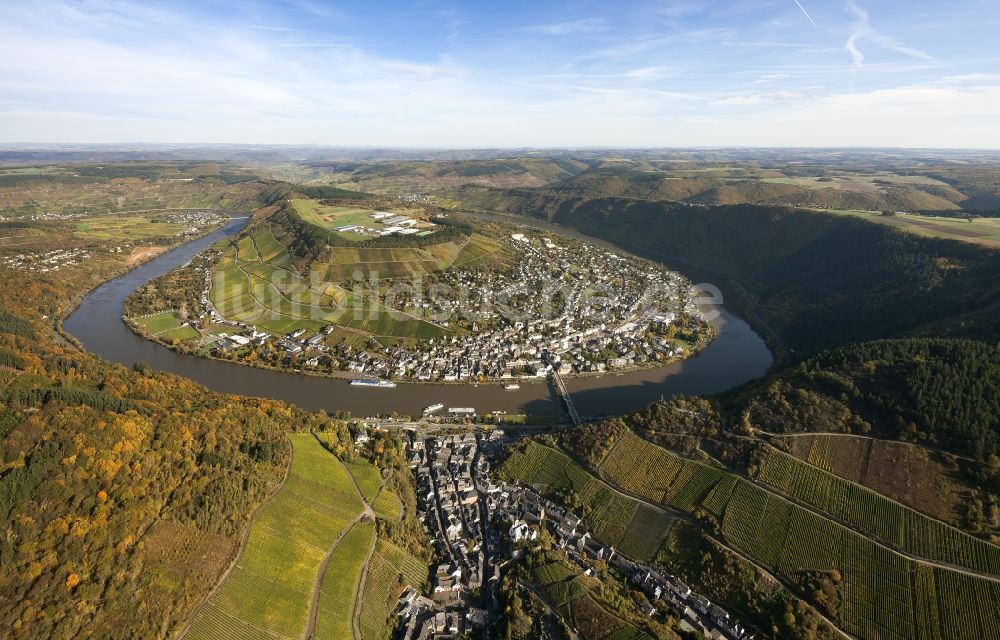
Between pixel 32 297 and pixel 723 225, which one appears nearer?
pixel 32 297

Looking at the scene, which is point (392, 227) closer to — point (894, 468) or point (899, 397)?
point (899, 397)

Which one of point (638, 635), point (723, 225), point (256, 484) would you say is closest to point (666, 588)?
point (638, 635)

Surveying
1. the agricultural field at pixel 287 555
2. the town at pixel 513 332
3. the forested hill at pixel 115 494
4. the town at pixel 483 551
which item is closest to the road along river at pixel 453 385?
the town at pixel 513 332

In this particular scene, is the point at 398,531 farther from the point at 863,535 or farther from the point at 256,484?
the point at 863,535

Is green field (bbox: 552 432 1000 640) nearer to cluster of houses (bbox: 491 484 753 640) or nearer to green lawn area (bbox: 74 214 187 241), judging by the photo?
cluster of houses (bbox: 491 484 753 640)

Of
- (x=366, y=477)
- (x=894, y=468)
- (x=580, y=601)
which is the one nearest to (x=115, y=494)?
(x=366, y=477)

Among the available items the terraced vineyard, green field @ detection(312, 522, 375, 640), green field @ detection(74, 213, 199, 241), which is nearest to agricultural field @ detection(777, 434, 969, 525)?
the terraced vineyard

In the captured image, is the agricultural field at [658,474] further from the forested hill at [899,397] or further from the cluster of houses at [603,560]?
the forested hill at [899,397]
